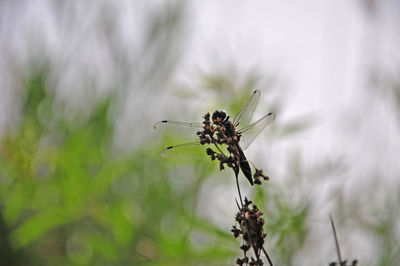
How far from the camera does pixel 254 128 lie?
300 millimetres

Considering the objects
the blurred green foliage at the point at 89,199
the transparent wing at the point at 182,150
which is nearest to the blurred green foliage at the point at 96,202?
the blurred green foliage at the point at 89,199

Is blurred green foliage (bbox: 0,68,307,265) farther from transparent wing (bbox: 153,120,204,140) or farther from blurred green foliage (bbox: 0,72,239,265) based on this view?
Result: transparent wing (bbox: 153,120,204,140)

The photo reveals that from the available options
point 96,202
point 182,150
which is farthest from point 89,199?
point 182,150

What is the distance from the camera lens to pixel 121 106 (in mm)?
671

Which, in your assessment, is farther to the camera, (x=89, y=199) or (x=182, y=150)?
(x=89, y=199)

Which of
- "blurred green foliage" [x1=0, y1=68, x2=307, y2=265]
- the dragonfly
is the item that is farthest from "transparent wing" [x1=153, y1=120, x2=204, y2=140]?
"blurred green foliage" [x1=0, y1=68, x2=307, y2=265]

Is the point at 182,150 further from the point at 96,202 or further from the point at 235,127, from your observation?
the point at 96,202

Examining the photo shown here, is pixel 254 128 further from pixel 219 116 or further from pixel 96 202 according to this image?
pixel 96 202

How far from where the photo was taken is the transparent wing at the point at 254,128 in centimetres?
29

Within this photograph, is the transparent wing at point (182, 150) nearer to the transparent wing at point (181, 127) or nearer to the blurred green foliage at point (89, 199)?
the transparent wing at point (181, 127)

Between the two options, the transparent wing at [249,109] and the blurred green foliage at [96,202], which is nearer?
the transparent wing at [249,109]

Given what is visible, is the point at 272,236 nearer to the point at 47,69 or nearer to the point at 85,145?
the point at 85,145

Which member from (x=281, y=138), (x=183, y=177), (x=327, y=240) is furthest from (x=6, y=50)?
(x=327, y=240)

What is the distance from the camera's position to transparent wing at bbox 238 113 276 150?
0.29 meters
